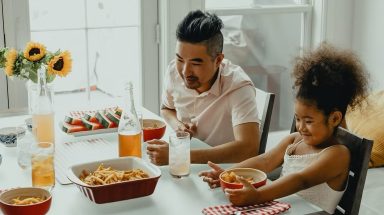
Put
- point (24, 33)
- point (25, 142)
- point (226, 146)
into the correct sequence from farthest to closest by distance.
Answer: point (24, 33) < point (226, 146) < point (25, 142)

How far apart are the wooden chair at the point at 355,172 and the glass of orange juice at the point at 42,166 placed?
2.86 feet

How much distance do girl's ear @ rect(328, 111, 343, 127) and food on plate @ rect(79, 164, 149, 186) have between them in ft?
2.00

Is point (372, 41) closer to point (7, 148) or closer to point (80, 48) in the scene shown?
point (80, 48)

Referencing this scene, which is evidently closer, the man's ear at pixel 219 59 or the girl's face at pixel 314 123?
the girl's face at pixel 314 123

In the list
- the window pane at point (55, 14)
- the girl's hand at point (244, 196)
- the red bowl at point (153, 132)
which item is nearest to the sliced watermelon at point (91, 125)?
the red bowl at point (153, 132)

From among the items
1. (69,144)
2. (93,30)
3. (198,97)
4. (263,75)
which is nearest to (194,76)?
(198,97)

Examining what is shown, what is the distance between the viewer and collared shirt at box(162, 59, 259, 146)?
89.7 inches

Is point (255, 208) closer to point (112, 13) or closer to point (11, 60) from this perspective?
point (11, 60)

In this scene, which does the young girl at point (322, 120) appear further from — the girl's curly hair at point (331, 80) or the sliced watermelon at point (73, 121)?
the sliced watermelon at point (73, 121)

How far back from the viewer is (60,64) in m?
2.27

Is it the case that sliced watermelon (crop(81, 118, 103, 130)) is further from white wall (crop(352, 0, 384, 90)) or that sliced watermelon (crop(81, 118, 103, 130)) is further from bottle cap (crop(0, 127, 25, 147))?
white wall (crop(352, 0, 384, 90))

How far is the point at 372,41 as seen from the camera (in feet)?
11.5

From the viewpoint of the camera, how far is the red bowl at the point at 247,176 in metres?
1.66

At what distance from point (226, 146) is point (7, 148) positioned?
0.77 meters
